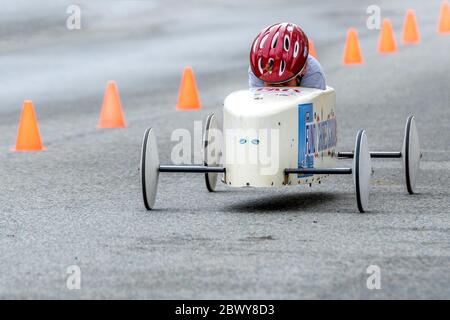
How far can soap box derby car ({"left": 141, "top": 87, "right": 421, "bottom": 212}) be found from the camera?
9398 mm

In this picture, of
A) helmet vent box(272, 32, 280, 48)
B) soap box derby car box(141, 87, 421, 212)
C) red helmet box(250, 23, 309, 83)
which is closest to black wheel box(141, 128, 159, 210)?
soap box derby car box(141, 87, 421, 212)

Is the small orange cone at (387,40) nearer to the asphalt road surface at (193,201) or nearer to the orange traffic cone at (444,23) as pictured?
the asphalt road surface at (193,201)

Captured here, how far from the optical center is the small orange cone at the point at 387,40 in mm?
22906

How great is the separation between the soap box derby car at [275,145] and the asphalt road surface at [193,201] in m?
0.26

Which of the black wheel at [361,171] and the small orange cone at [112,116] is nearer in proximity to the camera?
the black wheel at [361,171]

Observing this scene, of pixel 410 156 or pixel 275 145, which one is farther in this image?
pixel 410 156

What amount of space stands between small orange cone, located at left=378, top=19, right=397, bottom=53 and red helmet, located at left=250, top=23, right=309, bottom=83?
1312 cm

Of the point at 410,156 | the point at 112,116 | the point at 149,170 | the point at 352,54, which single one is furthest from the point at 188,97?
the point at 149,170

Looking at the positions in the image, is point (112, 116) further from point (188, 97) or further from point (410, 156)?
point (410, 156)

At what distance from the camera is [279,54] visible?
9.93m

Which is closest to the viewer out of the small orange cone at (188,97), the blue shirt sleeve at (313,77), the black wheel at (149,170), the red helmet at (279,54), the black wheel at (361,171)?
the black wheel at (361,171)

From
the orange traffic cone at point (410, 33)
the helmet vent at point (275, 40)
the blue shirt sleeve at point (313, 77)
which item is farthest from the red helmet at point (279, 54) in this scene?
the orange traffic cone at point (410, 33)

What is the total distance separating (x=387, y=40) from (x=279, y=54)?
13.4 metres

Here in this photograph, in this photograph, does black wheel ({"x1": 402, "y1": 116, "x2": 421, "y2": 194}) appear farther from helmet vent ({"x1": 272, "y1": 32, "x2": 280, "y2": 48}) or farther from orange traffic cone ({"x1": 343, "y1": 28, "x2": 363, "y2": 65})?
orange traffic cone ({"x1": 343, "y1": 28, "x2": 363, "y2": 65})
